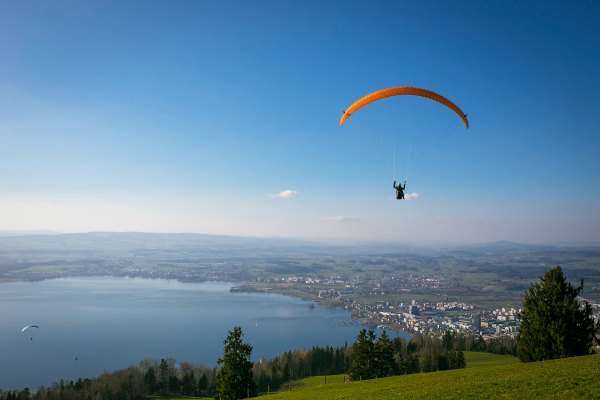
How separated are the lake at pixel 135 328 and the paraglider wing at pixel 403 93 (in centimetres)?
7293

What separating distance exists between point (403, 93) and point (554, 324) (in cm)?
1725

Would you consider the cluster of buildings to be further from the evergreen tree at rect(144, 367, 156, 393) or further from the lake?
the evergreen tree at rect(144, 367, 156, 393)

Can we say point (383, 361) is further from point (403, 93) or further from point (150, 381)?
point (150, 381)

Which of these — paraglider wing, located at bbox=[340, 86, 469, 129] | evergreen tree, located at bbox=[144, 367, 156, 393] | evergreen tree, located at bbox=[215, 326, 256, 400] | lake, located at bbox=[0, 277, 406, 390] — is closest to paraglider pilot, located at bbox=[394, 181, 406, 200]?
paraglider wing, located at bbox=[340, 86, 469, 129]

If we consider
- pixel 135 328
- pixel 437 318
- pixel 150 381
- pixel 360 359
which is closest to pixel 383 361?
pixel 360 359

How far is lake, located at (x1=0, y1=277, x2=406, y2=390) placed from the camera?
81.3 m

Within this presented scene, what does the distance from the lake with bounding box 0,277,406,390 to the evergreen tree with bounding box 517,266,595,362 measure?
221 ft

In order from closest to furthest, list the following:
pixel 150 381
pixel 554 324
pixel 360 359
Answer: pixel 554 324
pixel 360 359
pixel 150 381

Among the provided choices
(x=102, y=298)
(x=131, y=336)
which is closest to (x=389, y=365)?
(x=131, y=336)

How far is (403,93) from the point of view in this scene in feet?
66.6

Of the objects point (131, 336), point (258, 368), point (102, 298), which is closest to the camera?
point (258, 368)

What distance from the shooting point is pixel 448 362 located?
45.0 meters

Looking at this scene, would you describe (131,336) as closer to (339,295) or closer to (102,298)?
(102,298)

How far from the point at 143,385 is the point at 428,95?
5487 centimetres
